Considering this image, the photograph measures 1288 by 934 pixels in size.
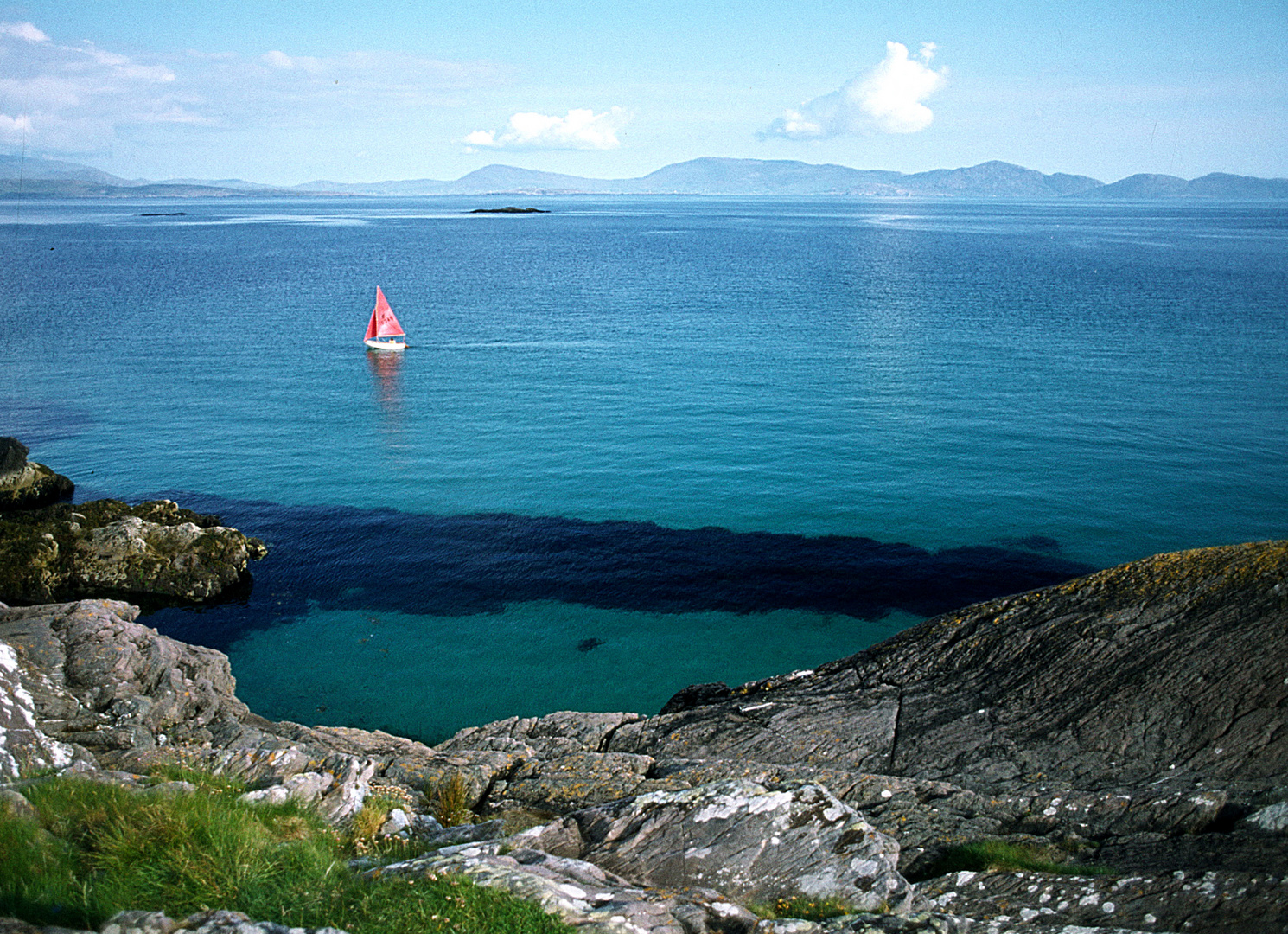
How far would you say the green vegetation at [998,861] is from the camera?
31.3ft

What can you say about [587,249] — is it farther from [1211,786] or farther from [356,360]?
[1211,786]

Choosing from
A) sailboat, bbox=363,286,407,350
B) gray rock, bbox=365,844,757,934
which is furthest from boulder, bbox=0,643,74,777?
sailboat, bbox=363,286,407,350

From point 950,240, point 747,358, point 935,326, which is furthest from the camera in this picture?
point 950,240

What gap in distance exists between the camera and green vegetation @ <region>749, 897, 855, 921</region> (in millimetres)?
8836

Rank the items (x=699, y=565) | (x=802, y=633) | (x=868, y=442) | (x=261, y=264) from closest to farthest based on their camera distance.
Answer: (x=802, y=633) < (x=699, y=565) < (x=868, y=442) < (x=261, y=264)

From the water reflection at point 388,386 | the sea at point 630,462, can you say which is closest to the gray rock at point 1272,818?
the sea at point 630,462

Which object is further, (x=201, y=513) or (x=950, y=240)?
(x=950, y=240)

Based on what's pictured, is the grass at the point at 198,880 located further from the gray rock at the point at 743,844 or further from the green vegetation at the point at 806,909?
the green vegetation at the point at 806,909

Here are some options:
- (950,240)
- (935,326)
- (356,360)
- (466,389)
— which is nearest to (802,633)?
(466,389)

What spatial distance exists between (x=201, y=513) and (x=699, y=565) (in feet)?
70.5

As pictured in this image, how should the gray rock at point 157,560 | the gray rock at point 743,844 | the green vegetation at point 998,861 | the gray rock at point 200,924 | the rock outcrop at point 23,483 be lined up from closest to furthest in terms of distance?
the gray rock at point 200,924 < the gray rock at point 743,844 < the green vegetation at point 998,861 < the gray rock at point 157,560 < the rock outcrop at point 23,483

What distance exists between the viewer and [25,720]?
13266 millimetres

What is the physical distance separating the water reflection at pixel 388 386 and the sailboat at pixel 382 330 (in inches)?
24.7

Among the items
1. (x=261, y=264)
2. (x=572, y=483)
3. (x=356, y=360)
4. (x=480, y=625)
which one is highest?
(x=261, y=264)
